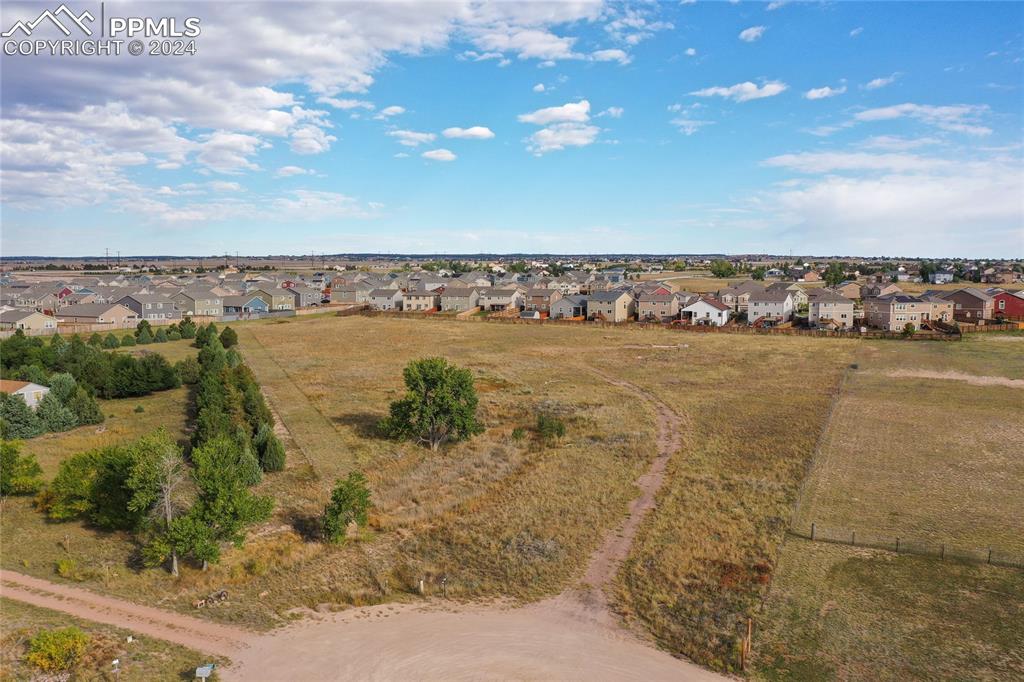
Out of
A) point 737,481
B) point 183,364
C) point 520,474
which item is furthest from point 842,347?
point 183,364

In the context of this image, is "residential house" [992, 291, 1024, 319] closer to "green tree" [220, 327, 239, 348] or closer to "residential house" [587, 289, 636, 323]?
"residential house" [587, 289, 636, 323]

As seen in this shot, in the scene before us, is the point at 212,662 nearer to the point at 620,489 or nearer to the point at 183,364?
the point at 620,489

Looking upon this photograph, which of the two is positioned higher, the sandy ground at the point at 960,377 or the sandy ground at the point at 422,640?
the sandy ground at the point at 960,377

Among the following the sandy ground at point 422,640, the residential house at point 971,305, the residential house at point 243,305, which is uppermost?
the residential house at point 971,305

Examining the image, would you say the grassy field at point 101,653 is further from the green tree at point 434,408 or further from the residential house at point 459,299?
the residential house at point 459,299

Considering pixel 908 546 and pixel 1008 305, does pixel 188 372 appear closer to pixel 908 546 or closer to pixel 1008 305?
pixel 908 546

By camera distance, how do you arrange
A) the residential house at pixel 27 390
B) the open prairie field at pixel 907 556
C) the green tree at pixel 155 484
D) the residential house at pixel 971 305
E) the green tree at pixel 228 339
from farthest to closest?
1. the residential house at pixel 971 305
2. the green tree at pixel 228 339
3. the residential house at pixel 27 390
4. the green tree at pixel 155 484
5. the open prairie field at pixel 907 556

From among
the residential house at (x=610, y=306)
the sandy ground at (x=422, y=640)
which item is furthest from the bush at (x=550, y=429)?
the residential house at (x=610, y=306)
